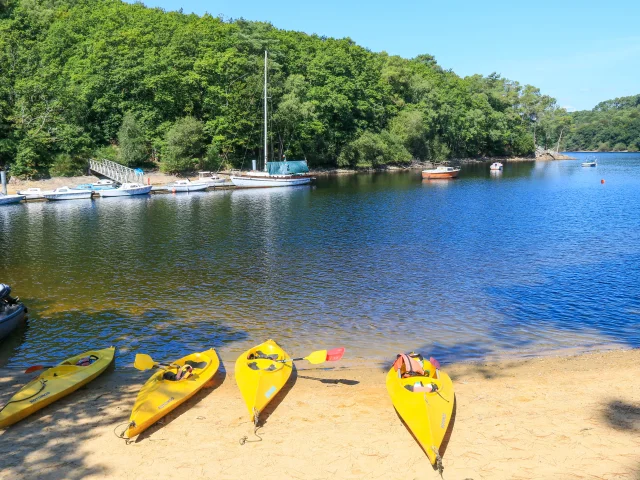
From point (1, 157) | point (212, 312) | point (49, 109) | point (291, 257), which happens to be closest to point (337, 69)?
point (49, 109)

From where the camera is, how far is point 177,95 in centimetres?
7112

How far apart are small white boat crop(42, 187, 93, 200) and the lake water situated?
909cm

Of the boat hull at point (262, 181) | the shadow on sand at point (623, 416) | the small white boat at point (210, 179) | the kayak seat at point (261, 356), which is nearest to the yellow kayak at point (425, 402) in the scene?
the shadow on sand at point (623, 416)

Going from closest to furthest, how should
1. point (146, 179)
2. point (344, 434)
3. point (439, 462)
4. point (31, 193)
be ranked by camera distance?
point (439, 462)
point (344, 434)
point (31, 193)
point (146, 179)

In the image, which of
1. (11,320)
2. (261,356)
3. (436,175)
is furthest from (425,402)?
(436,175)

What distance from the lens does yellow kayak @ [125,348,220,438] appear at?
362 inches

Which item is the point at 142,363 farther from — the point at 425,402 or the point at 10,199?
the point at 10,199

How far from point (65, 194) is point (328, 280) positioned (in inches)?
1608

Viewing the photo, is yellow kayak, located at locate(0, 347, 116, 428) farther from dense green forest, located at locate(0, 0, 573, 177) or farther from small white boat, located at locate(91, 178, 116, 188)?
dense green forest, located at locate(0, 0, 573, 177)

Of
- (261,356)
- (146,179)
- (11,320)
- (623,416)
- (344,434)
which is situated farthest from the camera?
(146,179)

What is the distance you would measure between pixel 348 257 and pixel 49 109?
5144 cm

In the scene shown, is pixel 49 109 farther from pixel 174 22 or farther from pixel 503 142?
pixel 503 142

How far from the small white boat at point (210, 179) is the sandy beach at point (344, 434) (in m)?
50.2

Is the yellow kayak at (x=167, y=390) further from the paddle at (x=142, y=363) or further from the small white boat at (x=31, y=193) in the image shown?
the small white boat at (x=31, y=193)
